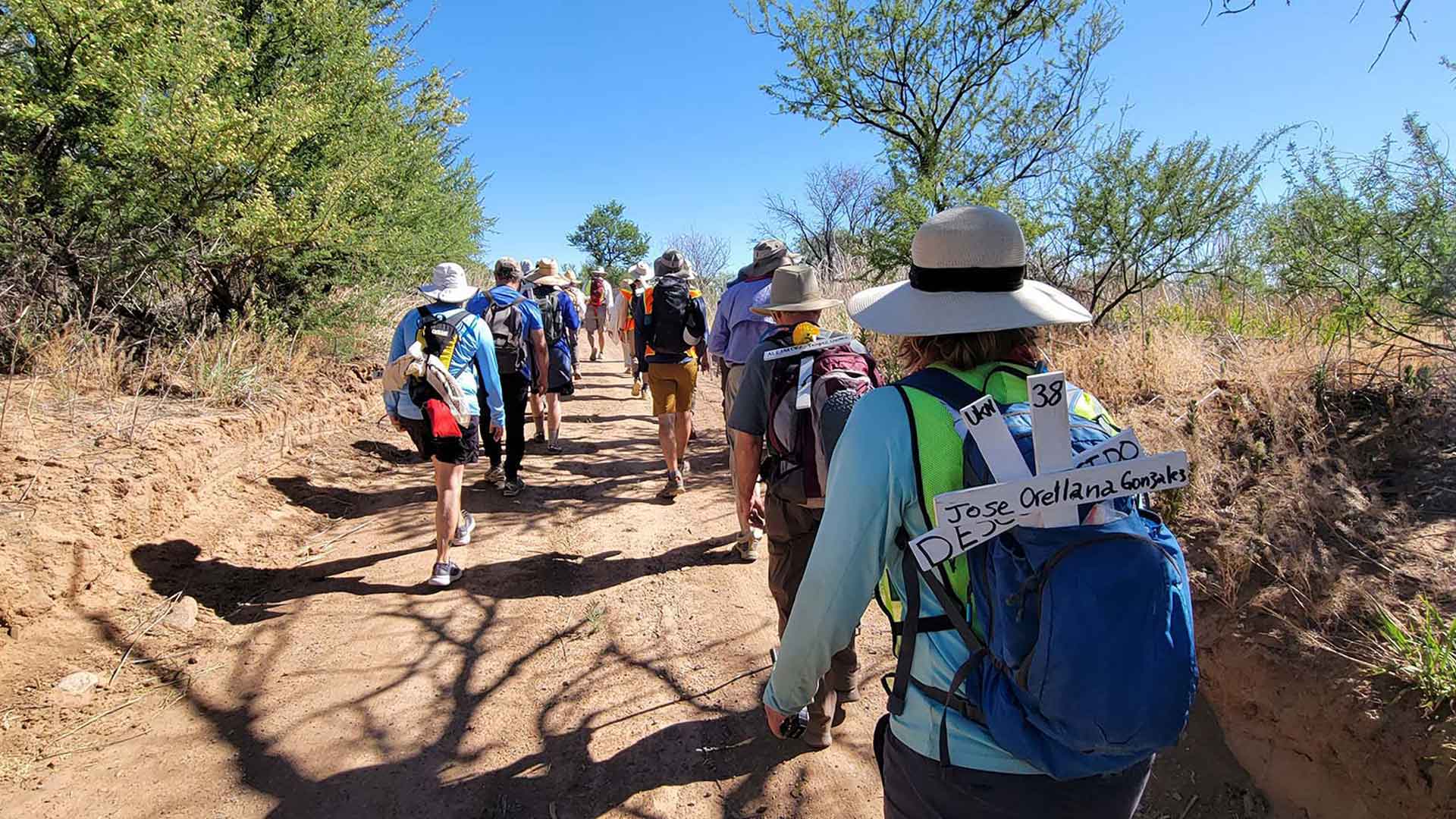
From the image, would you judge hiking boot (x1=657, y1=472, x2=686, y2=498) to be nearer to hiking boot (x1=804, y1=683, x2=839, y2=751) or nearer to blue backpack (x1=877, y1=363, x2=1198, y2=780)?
hiking boot (x1=804, y1=683, x2=839, y2=751)

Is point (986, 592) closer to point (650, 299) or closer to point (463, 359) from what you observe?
point (463, 359)

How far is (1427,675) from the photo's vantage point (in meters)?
2.34

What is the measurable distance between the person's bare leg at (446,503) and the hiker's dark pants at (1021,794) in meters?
3.70

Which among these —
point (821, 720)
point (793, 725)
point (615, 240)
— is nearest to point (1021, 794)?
point (793, 725)

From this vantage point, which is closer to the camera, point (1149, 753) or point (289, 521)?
point (1149, 753)

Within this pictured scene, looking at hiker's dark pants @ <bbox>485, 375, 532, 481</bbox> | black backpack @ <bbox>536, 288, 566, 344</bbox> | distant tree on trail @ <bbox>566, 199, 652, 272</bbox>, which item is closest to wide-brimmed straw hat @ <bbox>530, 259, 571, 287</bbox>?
black backpack @ <bbox>536, 288, 566, 344</bbox>

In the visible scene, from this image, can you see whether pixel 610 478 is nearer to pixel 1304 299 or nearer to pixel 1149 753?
pixel 1149 753

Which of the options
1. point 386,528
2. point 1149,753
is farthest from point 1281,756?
point 386,528

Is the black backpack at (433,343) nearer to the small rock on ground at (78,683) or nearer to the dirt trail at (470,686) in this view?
the dirt trail at (470,686)

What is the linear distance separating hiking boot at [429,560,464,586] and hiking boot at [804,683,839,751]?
8.44 feet

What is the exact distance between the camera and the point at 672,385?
5922 millimetres

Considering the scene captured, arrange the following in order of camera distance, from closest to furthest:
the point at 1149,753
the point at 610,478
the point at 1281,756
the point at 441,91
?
the point at 1149,753
the point at 1281,756
the point at 610,478
the point at 441,91

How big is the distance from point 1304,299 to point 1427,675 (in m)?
4.89

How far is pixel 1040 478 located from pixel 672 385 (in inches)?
193
